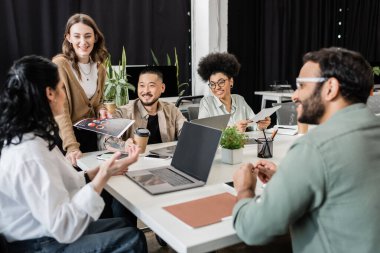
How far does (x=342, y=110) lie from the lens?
1.07 m

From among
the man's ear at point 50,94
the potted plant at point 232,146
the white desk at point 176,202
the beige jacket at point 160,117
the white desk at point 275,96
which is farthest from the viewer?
the white desk at point 275,96

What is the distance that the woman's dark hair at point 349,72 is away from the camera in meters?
1.09

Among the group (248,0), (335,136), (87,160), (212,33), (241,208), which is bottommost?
(87,160)

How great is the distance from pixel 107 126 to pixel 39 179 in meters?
0.88

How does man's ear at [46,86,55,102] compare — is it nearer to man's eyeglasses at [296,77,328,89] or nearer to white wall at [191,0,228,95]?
man's eyeglasses at [296,77,328,89]

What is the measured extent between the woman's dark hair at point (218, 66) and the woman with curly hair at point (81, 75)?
1.00 metres

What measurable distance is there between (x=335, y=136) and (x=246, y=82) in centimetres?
458

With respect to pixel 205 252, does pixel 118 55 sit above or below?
above

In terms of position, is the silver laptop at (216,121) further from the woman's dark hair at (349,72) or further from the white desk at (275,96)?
the white desk at (275,96)

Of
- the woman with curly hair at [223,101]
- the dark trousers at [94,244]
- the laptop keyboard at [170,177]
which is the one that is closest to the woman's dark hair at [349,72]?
the laptop keyboard at [170,177]

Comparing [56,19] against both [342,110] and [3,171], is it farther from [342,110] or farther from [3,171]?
[342,110]

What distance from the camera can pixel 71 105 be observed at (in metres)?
2.34

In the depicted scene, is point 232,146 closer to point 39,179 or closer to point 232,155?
point 232,155

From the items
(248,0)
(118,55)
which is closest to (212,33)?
(248,0)
